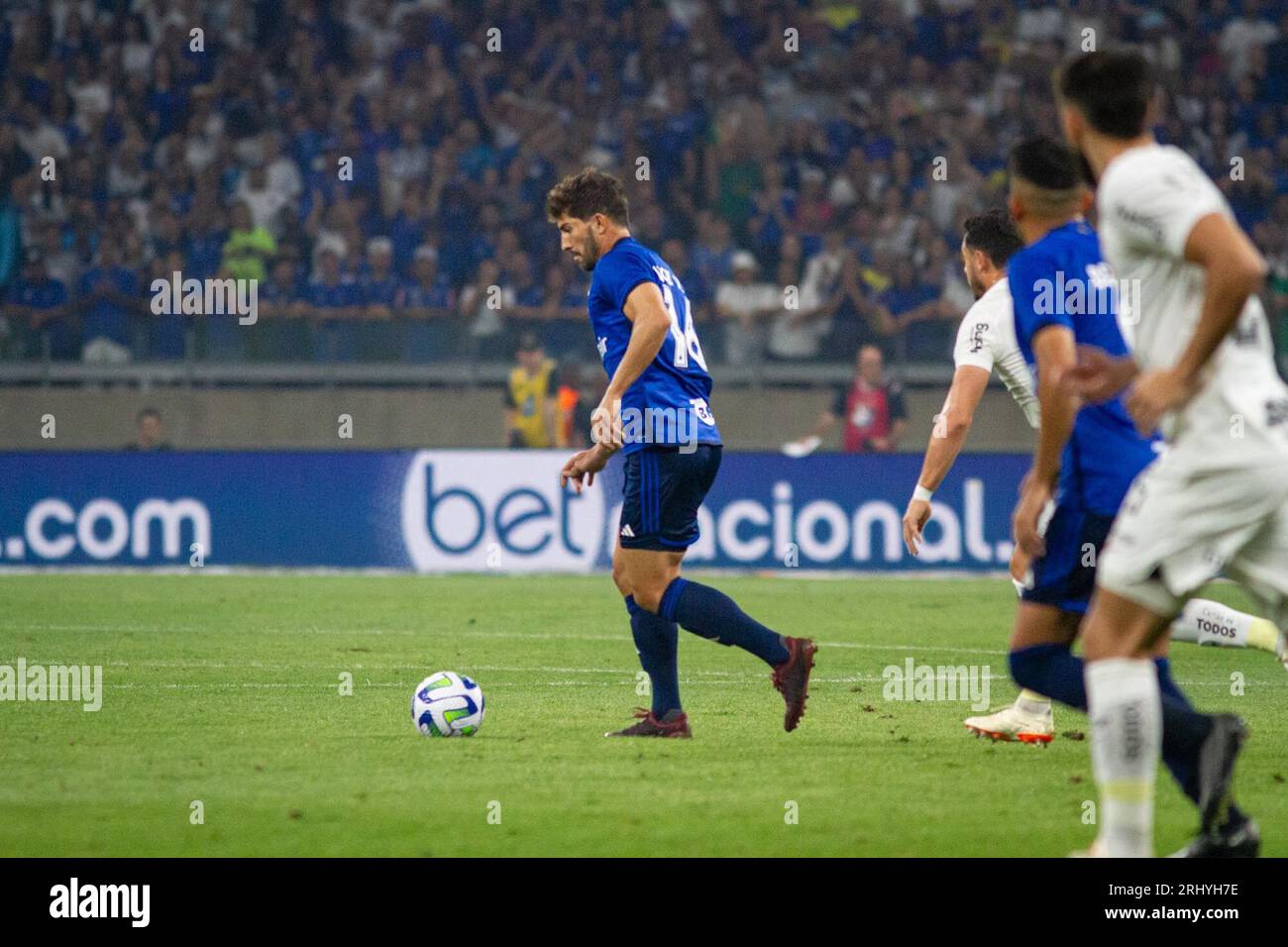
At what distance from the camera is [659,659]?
296 inches

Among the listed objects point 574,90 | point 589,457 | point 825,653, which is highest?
point 574,90

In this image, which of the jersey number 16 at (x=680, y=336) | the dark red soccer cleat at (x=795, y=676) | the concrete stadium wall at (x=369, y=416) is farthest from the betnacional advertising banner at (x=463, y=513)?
the dark red soccer cleat at (x=795, y=676)

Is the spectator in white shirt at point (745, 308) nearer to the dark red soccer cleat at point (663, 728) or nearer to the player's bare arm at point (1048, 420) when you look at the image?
the dark red soccer cleat at point (663, 728)

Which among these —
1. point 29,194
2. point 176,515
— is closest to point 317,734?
point 176,515

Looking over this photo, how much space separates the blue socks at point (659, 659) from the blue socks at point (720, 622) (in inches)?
6.9

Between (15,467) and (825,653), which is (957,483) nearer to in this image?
(825,653)

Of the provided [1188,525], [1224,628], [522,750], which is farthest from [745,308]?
[1188,525]

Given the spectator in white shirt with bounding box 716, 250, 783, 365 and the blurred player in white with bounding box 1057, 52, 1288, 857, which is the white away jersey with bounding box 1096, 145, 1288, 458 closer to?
the blurred player in white with bounding box 1057, 52, 1288, 857

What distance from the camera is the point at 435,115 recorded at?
2136 centimetres

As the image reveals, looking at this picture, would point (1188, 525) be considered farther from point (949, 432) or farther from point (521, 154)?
point (521, 154)

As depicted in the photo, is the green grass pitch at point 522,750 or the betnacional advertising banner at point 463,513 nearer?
the green grass pitch at point 522,750

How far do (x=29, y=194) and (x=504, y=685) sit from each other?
42.8ft

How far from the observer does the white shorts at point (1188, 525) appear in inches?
171

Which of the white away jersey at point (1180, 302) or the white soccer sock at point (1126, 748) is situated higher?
the white away jersey at point (1180, 302)
